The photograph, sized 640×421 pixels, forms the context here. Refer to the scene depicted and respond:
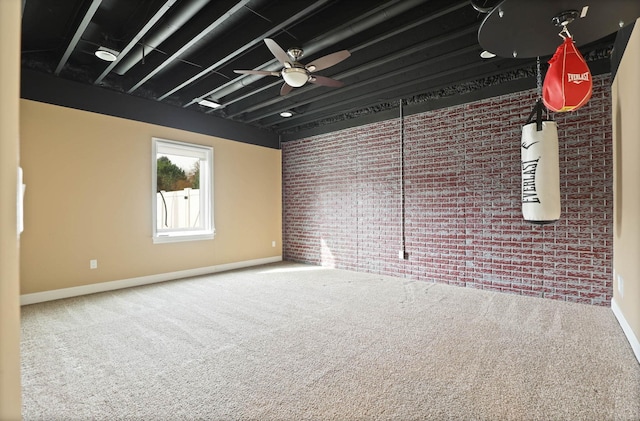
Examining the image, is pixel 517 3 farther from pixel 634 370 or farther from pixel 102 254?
pixel 102 254

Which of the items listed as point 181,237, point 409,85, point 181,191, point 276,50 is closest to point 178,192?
point 181,191

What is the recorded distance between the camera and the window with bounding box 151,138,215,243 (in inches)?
203

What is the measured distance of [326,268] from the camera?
6164 millimetres

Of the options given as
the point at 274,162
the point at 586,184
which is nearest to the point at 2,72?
the point at 586,184

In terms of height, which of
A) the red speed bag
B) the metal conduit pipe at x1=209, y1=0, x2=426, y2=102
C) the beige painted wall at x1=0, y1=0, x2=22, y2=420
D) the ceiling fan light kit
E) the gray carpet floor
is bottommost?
the gray carpet floor

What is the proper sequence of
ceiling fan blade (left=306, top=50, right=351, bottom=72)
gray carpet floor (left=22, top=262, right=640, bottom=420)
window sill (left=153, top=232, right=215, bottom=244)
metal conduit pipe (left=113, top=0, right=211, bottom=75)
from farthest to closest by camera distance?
1. window sill (left=153, top=232, right=215, bottom=244)
2. ceiling fan blade (left=306, top=50, right=351, bottom=72)
3. metal conduit pipe (left=113, top=0, right=211, bottom=75)
4. gray carpet floor (left=22, top=262, right=640, bottom=420)

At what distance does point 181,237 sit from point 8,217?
4796 mm

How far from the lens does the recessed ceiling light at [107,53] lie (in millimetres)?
3529

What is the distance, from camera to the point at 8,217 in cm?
82

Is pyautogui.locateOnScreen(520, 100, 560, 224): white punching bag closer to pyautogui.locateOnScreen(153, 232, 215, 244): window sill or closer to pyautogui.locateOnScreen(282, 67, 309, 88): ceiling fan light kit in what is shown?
pyautogui.locateOnScreen(282, 67, 309, 88): ceiling fan light kit

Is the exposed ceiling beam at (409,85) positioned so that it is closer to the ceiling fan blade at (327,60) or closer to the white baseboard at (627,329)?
the ceiling fan blade at (327,60)

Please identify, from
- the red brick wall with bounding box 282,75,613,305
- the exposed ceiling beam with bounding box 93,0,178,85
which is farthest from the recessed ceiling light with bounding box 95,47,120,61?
the red brick wall with bounding box 282,75,613,305

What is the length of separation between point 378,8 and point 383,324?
9.71 ft

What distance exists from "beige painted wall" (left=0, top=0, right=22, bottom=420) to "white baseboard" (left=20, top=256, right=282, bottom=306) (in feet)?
13.4
